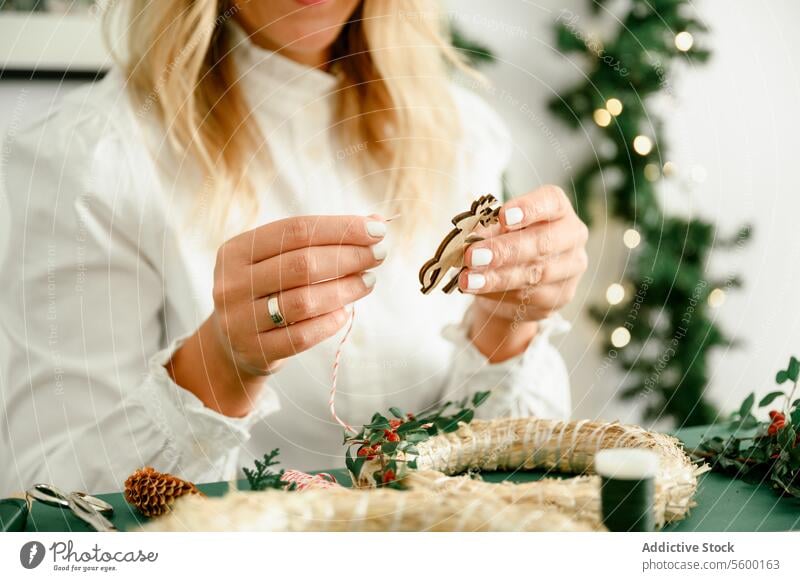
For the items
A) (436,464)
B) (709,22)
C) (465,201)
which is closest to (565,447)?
(436,464)

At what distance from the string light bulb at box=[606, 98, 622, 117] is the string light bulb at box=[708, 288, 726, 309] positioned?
30 centimetres

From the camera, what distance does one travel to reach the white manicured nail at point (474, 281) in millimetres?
458

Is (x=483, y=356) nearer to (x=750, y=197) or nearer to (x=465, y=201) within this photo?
(x=465, y=201)

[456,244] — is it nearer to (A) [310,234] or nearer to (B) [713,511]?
(A) [310,234]

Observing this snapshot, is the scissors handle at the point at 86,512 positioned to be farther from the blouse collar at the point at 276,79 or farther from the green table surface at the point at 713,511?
the blouse collar at the point at 276,79

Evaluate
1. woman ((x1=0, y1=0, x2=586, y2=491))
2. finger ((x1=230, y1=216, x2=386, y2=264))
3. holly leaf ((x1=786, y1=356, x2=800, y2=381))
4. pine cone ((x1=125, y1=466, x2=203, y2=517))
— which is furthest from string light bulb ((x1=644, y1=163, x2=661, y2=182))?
pine cone ((x1=125, y1=466, x2=203, y2=517))

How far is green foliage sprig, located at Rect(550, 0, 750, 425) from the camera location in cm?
85

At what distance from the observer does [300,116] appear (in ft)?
1.99

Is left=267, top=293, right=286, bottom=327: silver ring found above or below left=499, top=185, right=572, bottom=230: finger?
below

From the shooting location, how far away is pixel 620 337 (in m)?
0.93

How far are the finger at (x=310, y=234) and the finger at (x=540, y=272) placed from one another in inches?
3.4

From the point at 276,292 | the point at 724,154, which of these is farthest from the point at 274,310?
the point at 724,154

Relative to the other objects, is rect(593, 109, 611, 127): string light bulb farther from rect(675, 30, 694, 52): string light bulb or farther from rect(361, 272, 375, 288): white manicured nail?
rect(361, 272, 375, 288): white manicured nail

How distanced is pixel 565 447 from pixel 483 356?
0.16 metres
